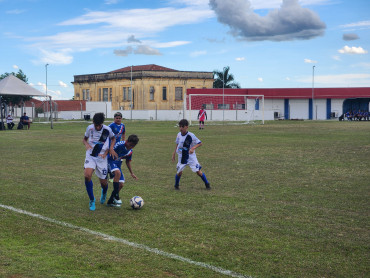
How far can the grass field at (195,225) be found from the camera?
5.64m

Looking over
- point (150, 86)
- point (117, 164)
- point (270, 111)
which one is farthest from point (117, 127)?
point (150, 86)

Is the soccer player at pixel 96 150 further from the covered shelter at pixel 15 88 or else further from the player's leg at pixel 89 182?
the covered shelter at pixel 15 88

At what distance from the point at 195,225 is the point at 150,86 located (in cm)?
7370

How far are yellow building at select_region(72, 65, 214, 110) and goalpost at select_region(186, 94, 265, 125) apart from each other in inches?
547

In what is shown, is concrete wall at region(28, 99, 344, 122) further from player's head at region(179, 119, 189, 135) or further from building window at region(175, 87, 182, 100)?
player's head at region(179, 119, 189, 135)

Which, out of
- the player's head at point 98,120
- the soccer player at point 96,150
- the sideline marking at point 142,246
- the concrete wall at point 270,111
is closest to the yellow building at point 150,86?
the concrete wall at point 270,111

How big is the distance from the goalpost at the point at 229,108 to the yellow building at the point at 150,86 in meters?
13.9

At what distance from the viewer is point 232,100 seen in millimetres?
68938

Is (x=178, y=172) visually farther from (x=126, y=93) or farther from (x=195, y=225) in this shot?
(x=126, y=93)

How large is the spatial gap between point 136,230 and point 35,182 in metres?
5.47

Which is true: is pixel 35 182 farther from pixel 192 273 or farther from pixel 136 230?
pixel 192 273

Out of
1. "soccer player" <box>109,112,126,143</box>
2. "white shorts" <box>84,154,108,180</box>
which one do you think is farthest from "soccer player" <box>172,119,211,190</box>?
"white shorts" <box>84,154,108,180</box>

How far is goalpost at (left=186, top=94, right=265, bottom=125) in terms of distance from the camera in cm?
6345

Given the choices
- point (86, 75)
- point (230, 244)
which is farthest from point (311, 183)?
point (86, 75)
